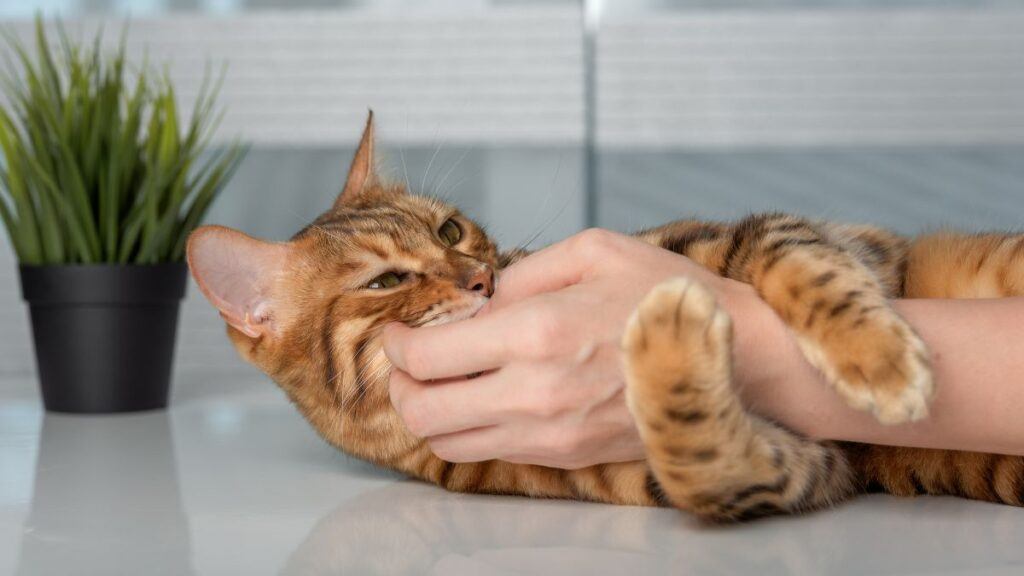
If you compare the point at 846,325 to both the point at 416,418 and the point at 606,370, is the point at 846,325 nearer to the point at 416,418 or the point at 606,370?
the point at 606,370

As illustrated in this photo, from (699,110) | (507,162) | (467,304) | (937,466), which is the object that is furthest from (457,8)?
(937,466)

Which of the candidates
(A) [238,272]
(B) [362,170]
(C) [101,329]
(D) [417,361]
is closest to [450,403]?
(D) [417,361]

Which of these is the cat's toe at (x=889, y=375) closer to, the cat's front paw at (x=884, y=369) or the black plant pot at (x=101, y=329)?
the cat's front paw at (x=884, y=369)

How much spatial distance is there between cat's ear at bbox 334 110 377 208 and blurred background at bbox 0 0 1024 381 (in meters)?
1.20

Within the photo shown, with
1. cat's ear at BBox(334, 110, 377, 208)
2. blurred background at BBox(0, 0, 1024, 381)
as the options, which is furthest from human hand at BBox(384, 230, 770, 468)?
blurred background at BBox(0, 0, 1024, 381)

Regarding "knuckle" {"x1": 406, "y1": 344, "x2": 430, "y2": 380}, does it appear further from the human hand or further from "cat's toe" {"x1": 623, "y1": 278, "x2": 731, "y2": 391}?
"cat's toe" {"x1": 623, "y1": 278, "x2": 731, "y2": 391}

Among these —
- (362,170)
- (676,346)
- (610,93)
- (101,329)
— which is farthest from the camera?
(610,93)

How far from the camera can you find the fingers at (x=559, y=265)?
0.94 m

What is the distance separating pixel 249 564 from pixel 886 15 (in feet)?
7.95

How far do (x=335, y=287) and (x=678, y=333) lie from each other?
19.8 inches

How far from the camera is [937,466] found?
1.01m

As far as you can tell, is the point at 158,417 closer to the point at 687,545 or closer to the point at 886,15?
the point at 687,545

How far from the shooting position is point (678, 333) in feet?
2.70

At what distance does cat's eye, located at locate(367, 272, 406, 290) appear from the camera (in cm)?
117
